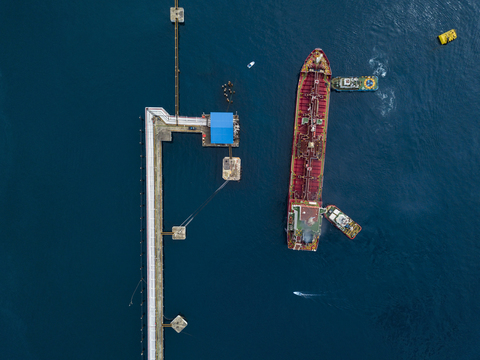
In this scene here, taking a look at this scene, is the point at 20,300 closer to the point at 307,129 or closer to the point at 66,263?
the point at 66,263

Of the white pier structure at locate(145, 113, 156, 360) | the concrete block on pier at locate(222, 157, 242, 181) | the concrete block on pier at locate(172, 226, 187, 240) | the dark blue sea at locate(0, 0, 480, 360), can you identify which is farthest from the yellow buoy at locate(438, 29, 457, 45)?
the concrete block on pier at locate(172, 226, 187, 240)

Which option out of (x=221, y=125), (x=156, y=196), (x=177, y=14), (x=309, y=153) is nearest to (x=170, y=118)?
(x=221, y=125)

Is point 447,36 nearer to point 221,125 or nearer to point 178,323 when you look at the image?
point 221,125

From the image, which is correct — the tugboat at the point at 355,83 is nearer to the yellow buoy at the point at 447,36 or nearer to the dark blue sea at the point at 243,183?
the dark blue sea at the point at 243,183

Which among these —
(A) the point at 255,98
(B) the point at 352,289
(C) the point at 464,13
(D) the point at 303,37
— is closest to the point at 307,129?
(A) the point at 255,98

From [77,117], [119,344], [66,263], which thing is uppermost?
[77,117]
